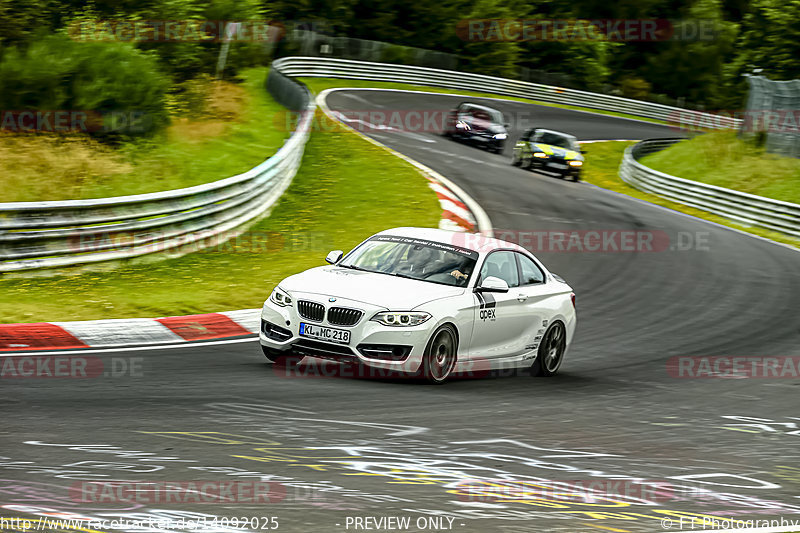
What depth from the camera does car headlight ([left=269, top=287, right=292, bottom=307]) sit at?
9477mm

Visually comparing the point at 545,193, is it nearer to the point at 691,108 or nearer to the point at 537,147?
the point at 537,147

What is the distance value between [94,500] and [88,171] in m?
12.9

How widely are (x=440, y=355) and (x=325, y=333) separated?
1099 millimetres

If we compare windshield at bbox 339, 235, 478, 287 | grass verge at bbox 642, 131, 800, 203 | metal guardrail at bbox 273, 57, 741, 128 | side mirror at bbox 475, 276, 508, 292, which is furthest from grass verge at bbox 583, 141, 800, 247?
side mirror at bbox 475, 276, 508, 292

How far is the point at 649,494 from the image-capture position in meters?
6.35

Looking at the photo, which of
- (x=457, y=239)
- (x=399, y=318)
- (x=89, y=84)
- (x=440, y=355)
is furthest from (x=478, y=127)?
(x=399, y=318)

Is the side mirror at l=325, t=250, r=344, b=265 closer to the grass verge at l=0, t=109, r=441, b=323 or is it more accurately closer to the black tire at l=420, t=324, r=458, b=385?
the black tire at l=420, t=324, r=458, b=385

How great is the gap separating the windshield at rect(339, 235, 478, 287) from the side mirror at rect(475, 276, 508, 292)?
0.72 ft

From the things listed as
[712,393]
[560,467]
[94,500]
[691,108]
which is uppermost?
[94,500]

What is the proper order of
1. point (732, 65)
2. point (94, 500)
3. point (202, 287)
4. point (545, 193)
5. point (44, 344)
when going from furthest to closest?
point (732, 65)
point (545, 193)
point (202, 287)
point (44, 344)
point (94, 500)

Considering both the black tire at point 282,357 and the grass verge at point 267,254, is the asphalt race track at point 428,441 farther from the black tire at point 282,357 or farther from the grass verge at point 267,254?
the grass verge at point 267,254

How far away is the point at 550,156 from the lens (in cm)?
3039


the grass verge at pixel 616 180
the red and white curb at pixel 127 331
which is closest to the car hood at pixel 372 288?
the red and white curb at pixel 127 331

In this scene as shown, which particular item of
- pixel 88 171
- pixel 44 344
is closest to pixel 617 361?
pixel 44 344
